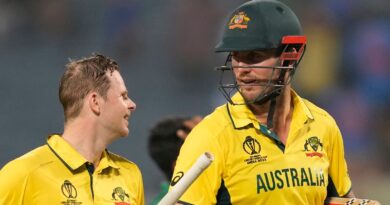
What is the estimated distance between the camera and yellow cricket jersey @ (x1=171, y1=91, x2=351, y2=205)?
186 inches

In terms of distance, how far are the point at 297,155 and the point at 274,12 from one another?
0.66 metres

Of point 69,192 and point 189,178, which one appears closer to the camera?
point 189,178

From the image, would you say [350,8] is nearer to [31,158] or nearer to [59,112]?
[59,112]

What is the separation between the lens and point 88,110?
15.6 ft

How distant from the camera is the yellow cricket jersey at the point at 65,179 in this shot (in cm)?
444

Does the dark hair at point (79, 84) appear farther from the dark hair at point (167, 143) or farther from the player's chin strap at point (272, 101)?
the dark hair at point (167, 143)

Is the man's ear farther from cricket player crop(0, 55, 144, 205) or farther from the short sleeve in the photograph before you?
the short sleeve

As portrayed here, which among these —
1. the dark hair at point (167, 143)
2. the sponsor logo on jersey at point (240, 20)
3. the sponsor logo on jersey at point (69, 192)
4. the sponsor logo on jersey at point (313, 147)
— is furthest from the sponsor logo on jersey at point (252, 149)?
the dark hair at point (167, 143)

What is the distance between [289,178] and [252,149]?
204 mm

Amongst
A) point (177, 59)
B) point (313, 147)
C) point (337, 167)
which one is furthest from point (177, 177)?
point (177, 59)

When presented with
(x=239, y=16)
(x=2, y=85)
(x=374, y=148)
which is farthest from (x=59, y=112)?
(x=239, y=16)

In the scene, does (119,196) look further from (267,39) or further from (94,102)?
(267,39)

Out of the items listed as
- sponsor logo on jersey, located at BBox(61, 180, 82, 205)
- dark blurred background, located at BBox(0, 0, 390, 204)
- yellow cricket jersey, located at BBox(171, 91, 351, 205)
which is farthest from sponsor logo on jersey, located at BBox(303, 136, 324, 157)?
dark blurred background, located at BBox(0, 0, 390, 204)

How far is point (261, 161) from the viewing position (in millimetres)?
4859
